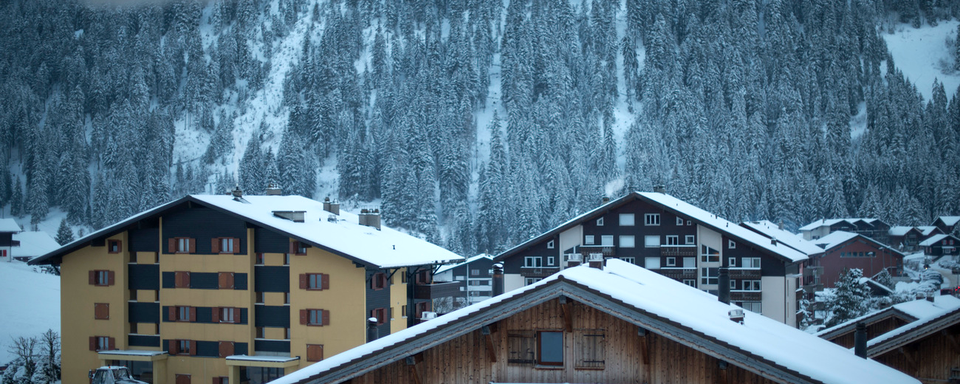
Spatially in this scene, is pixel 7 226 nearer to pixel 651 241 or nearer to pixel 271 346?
pixel 271 346

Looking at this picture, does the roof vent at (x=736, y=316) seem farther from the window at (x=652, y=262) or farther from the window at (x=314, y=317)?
the window at (x=652, y=262)

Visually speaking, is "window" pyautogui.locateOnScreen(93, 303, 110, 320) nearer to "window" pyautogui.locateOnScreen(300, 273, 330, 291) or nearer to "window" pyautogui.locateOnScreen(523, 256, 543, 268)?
"window" pyautogui.locateOnScreen(300, 273, 330, 291)

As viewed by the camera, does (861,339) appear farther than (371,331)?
No

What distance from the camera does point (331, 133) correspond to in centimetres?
19238

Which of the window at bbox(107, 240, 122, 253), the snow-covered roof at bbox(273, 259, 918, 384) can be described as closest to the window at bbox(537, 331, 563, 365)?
the snow-covered roof at bbox(273, 259, 918, 384)

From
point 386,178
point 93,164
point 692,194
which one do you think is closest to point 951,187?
point 692,194

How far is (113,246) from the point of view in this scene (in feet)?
141

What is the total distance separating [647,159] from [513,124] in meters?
32.1

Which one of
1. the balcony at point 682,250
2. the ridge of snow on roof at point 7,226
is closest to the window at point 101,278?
the balcony at point 682,250

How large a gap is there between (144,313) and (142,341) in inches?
55.7

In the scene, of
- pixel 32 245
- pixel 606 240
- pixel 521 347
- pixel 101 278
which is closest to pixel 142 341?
pixel 101 278

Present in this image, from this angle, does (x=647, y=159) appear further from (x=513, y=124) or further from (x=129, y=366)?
(x=129, y=366)

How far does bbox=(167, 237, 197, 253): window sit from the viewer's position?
41.9 metres

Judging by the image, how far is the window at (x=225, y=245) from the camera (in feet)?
135
